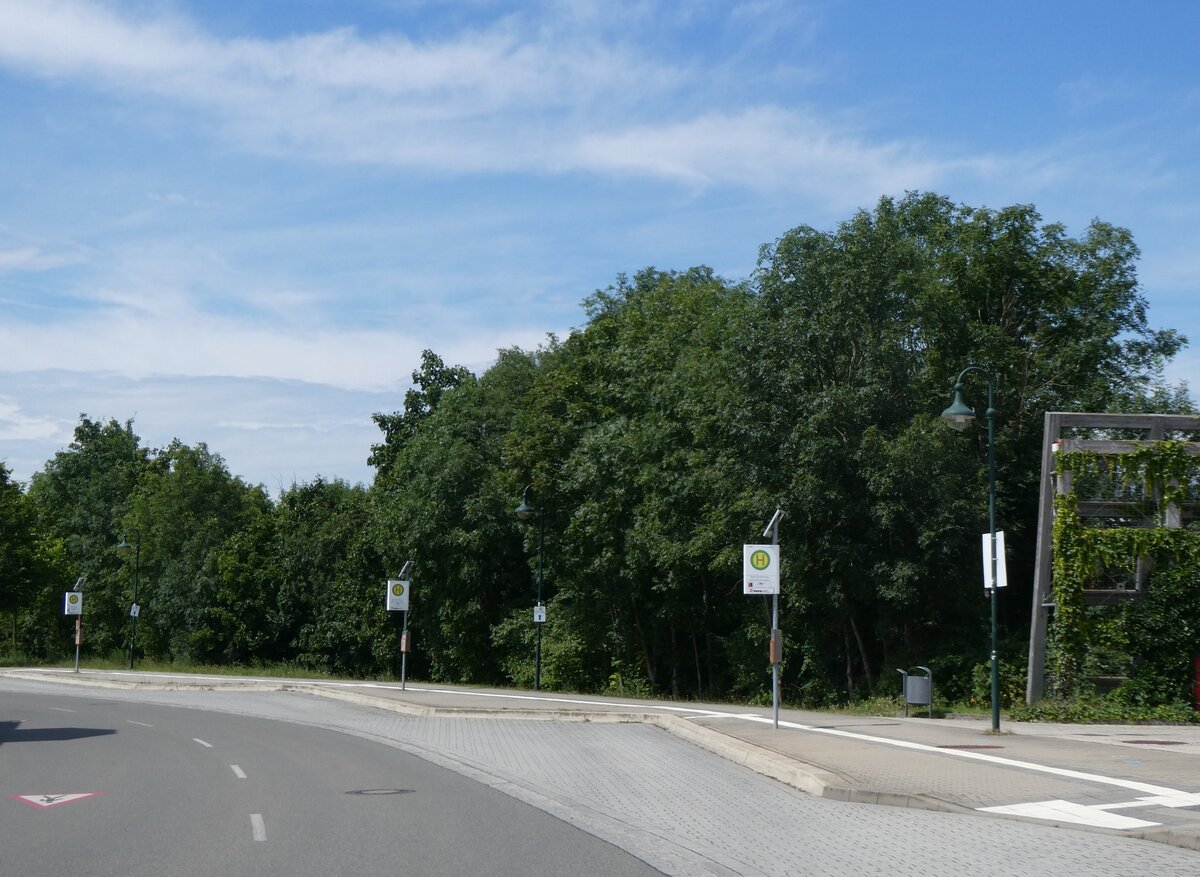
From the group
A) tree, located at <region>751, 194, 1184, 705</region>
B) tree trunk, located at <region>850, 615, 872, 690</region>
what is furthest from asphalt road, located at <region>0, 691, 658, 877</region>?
tree trunk, located at <region>850, 615, 872, 690</region>

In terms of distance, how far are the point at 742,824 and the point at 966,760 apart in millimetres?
5722

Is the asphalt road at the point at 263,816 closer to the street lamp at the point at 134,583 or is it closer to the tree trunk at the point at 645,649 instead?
the tree trunk at the point at 645,649

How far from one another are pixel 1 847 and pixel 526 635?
3966cm

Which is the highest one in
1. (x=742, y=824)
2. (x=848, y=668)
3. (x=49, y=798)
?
(x=742, y=824)

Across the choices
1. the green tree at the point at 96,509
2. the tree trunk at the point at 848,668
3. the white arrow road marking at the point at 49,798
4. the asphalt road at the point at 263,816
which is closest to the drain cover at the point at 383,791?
the asphalt road at the point at 263,816

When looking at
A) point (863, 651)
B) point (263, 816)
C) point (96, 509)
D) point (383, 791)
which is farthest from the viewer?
point (96, 509)

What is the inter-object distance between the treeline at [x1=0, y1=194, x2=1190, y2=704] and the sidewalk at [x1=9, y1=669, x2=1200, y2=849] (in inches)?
316

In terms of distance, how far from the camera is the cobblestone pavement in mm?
9461

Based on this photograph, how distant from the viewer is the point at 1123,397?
115 feet

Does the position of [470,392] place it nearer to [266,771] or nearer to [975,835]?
[266,771]

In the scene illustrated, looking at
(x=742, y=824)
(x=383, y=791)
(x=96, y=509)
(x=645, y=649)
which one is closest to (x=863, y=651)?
(x=645, y=649)

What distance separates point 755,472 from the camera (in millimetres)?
33781

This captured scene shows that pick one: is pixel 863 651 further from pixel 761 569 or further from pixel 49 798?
pixel 49 798

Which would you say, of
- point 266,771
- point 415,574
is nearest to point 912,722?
point 266,771
